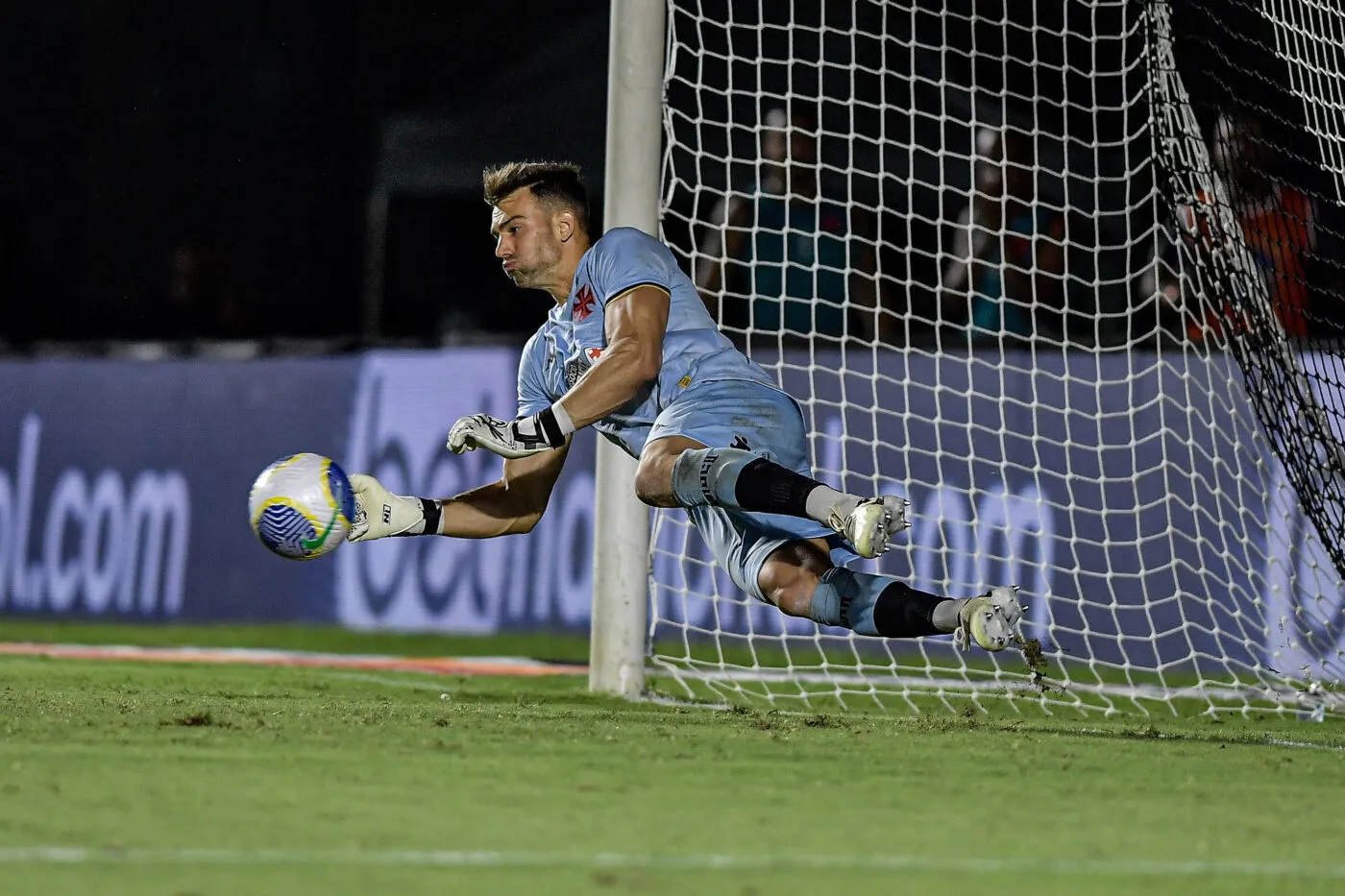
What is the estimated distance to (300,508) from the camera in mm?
4785

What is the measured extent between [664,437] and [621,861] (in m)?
2.32

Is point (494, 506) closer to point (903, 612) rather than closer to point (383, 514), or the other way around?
point (383, 514)

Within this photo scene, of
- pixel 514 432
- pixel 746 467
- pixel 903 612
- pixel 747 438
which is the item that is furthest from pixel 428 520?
pixel 903 612

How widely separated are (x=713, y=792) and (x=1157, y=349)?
4.04 metres

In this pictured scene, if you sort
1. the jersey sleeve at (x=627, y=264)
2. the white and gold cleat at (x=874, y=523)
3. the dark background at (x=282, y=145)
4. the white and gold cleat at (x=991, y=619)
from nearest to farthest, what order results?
1. the white and gold cleat at (x=874, y=523)
2. the white and gold cleat at (x=991, y=619)
3. the jersey sleeve at (x=627, y=264)
4. the dark background at (x=282, y=145)

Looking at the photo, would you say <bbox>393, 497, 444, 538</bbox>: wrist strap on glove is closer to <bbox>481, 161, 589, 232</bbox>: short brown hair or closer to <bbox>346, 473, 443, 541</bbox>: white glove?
<bbox>346, 473, 443, 541</bbox>: white glove

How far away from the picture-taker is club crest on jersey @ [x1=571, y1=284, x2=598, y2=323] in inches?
199

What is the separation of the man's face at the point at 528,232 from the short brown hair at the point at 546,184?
0.02 m

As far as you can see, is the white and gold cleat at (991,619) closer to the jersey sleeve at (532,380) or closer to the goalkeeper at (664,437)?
the goalkeeper at (664,437)

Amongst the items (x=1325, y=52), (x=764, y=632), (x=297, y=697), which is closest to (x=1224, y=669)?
(x=764, y=632)

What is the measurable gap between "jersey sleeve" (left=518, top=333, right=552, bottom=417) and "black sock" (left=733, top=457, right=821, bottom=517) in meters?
1.26

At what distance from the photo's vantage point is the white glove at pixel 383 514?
5055mm

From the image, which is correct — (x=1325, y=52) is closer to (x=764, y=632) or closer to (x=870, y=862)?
(x=764, y=632)

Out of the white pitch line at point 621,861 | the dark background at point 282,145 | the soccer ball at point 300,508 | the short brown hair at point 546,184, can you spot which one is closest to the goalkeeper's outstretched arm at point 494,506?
the soccer ball at point 300,508
